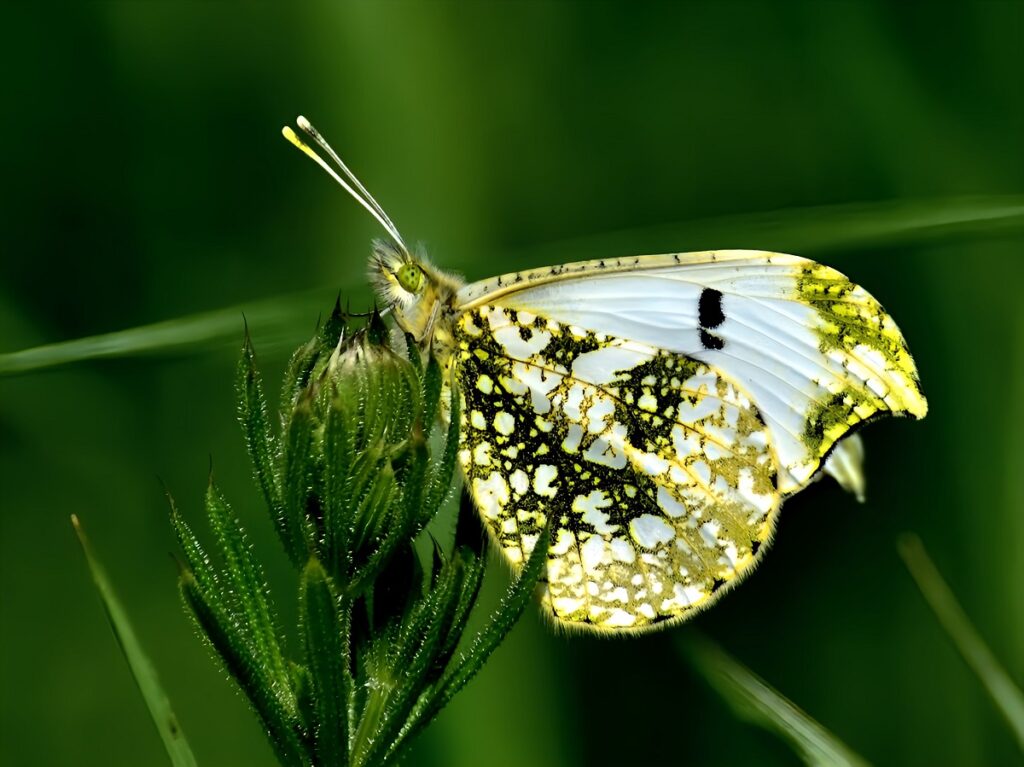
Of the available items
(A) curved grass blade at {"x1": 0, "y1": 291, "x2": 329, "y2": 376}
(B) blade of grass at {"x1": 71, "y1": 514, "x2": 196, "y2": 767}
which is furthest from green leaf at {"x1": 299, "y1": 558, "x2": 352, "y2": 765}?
(A) curved grass blade at {"x1": 0, "y1": 291, "x2": 329, "y2": 376}

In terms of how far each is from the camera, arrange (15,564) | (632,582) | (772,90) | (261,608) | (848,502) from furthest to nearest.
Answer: (772,90)
(848,502)
(15,564)
(632,582)
(261,608)

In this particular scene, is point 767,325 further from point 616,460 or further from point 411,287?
point 411,287

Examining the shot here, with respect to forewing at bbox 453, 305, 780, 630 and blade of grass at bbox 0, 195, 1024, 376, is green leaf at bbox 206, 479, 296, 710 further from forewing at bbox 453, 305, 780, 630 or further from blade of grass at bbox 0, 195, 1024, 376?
forewing at bbox 453, 305, 780, 630

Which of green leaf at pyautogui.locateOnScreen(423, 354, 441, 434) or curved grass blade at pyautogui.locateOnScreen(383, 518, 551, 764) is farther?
green leaf at pyautogui.locateOnScreen(423, 354, 441, 434)

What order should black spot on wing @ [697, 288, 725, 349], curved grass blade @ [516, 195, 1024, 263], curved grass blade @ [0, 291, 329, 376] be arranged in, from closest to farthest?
curved grass blade @ [0, 291, 329, 376] → curved grass blade @ [516, 195, 1024, 263] → black spot on wing @ [697, 288, 725, 349]

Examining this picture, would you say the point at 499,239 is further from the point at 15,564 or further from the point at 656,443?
the point at 15,564

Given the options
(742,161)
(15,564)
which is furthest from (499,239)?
(15,564)
